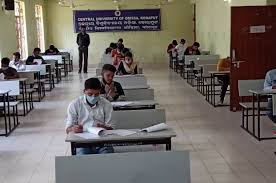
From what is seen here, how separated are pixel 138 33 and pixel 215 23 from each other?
22.4ft

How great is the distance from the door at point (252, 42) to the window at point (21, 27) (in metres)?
8.61

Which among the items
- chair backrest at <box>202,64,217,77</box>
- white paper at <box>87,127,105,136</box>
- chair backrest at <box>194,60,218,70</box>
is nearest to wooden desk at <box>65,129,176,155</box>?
white paper at <box>87,127,105,136</box>

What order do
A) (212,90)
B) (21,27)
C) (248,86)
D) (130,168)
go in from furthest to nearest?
(21,27) < (212,90) < (248,86) < (130,168)

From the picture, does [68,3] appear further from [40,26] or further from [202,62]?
[202,62]

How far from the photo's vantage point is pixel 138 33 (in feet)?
71.4

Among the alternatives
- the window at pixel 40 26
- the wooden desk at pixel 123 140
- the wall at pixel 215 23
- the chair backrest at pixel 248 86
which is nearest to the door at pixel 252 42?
the wall at pixel 215 23

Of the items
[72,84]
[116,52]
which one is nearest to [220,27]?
[116,52]

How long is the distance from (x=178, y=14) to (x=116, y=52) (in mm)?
9510

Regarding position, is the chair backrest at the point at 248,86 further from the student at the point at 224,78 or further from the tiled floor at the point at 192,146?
the student at the point at 224,78

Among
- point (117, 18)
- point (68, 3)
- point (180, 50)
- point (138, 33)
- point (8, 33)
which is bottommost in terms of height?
point (180, 50)

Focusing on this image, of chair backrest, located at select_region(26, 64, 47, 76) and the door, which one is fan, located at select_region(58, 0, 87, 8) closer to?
chair backrest, located at select_region(26, 64, 47, 76)

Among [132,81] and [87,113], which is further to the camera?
[132,81]

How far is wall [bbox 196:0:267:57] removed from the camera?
43.0ft

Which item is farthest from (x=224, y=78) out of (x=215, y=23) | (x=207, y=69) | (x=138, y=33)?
(x=138, y=33)
